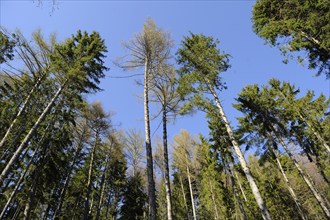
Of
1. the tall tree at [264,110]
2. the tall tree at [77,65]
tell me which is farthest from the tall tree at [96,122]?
the tall tree at [264,110]

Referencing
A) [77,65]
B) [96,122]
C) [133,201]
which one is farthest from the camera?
[133,201]

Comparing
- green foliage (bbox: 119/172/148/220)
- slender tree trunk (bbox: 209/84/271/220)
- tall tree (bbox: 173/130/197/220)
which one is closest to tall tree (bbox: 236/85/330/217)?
tall tree (bbox: 173/130/197/220)

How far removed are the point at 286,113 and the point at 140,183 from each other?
14.7 meters

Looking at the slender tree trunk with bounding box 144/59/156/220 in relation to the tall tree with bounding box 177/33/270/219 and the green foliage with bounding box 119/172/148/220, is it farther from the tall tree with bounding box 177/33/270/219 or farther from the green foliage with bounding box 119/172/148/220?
the green foliage with bounding box 119/172/148/220

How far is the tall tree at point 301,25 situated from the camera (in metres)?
10.3

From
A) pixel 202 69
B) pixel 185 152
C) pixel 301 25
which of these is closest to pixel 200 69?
pixel 202 69

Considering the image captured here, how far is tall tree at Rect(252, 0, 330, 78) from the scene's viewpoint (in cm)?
1028

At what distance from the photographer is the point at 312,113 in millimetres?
17766

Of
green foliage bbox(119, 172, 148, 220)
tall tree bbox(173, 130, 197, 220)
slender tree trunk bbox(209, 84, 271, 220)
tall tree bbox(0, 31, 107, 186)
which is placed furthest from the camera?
tall tree bbox(173, 130, 197, 220)

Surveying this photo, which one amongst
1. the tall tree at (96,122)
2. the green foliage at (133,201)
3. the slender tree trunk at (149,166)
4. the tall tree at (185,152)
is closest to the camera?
the slender tree trunk at (149,166)

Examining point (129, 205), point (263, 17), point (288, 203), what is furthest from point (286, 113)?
point (129, 205)

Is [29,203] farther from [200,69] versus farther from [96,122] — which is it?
[200,69]

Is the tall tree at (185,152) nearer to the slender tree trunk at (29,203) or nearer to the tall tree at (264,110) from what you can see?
the tall tree at (264,110)

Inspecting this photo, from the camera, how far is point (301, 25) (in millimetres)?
10781
